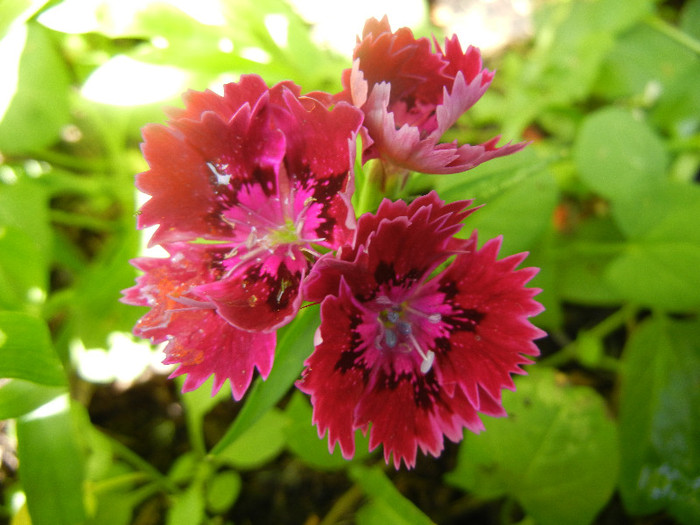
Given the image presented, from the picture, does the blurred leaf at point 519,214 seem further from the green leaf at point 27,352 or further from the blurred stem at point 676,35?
the blurred stem at point 676,35

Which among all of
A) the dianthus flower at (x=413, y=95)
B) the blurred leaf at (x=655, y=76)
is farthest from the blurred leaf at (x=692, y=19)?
the dianthus flower at (x=413, y=95)

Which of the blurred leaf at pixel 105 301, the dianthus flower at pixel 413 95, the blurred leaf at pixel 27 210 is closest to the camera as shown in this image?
the dianthus flower at pixel 413 95

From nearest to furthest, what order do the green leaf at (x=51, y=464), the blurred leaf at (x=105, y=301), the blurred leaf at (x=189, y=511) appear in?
1. the green leaf at (x=51, y=464)
2. the blurred leaf at (x=189, y=511)
3. the blurred leaf at (x=105, y=301)

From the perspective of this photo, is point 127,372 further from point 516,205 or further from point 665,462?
point 665,462

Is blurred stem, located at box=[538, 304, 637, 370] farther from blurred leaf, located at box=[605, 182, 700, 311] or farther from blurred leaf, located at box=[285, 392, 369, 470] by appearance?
blurred leaf, located at box=[285, 392, 369, 470]

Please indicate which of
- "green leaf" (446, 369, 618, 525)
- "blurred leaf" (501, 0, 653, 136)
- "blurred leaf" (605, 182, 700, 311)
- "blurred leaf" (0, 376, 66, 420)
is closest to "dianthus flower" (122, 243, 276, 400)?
"blurred leaf" (0, 376, 66, 420)

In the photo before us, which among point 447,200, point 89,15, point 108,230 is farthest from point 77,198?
point 447,200

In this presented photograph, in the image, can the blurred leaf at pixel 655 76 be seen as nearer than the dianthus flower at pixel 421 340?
No
